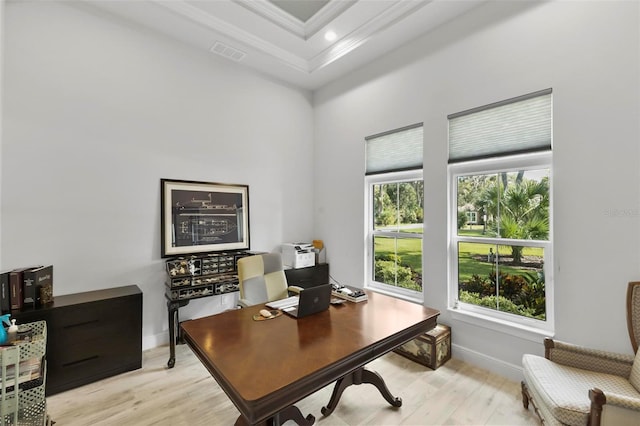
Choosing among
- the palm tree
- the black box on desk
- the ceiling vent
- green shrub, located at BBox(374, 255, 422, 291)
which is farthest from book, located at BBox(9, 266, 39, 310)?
the palm tree

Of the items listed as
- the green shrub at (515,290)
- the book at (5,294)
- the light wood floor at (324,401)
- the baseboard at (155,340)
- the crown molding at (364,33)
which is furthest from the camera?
the baseboard at (155,340)

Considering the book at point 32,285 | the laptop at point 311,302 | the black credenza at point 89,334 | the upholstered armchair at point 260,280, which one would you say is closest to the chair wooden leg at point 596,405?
the laptop at point 311,302

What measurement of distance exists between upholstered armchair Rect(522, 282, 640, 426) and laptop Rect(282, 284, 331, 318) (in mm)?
1359

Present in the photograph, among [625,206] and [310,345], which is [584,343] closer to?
[625,206]

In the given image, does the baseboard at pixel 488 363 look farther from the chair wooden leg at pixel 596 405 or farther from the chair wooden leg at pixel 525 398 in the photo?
the chair wooden leg at pixel 596 405

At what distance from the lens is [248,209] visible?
12.2 ft

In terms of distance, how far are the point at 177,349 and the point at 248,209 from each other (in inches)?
68.4

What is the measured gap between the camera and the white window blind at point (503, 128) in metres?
2.33

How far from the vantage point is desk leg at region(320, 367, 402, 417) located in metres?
1.97

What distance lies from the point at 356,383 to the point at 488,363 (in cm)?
137

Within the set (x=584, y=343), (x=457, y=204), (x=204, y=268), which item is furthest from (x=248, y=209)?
(x=584, y=343)

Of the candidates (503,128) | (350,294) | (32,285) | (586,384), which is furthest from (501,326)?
(32,285)

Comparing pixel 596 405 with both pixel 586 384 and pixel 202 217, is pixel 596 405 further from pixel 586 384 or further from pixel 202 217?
pixel 202 217

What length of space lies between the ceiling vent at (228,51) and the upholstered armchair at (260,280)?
2496 millimetres
